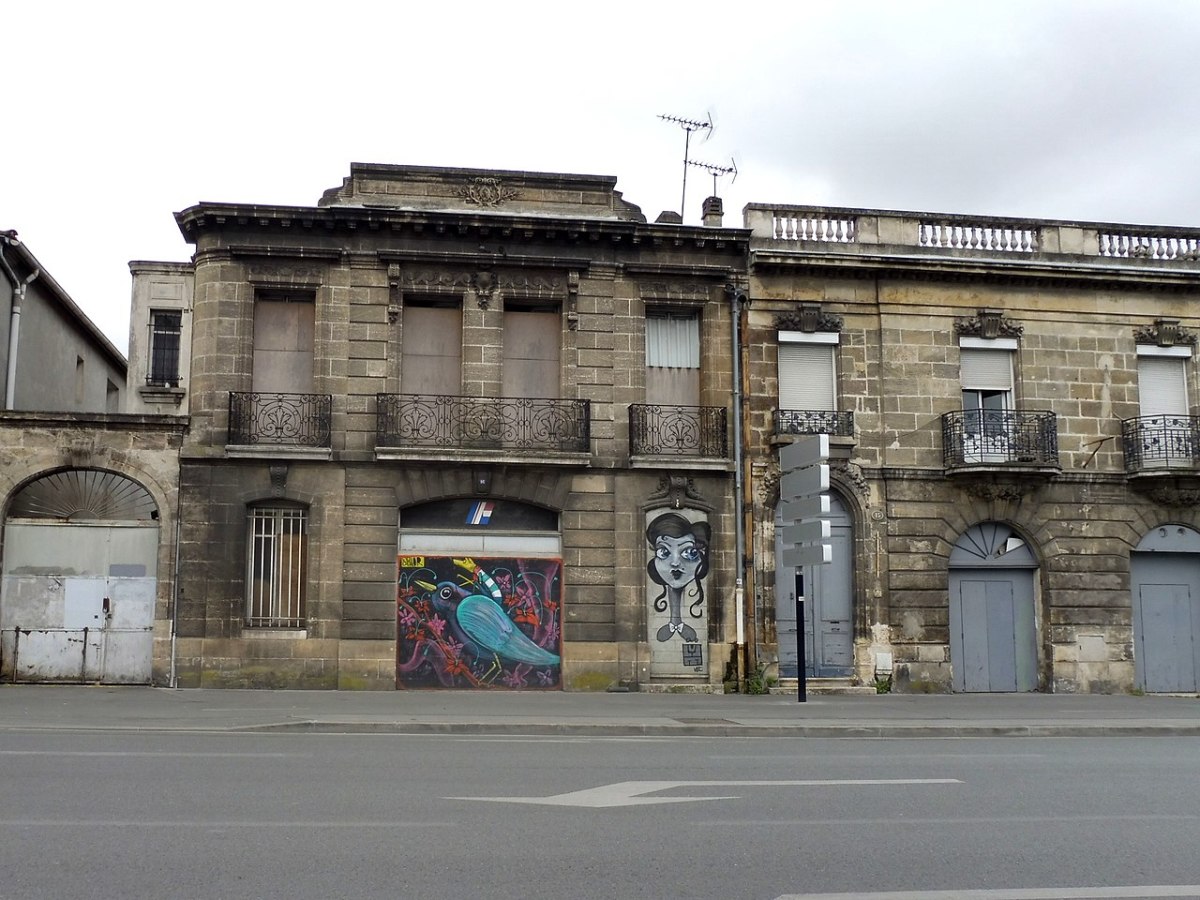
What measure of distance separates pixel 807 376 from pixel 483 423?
19.7ft

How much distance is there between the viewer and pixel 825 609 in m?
21.9

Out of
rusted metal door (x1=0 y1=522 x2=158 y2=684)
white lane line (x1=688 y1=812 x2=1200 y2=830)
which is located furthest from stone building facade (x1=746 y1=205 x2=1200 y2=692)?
white lane line (x1=688 y1=812 x2=1200 y2=830)

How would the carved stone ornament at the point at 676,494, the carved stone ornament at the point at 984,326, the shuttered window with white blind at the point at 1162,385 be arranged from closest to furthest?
the carved stone ornament at the point at 676,494
the carved stone ornament at the point at 984,326
the shuttered window with white blind at the point at 1162,385

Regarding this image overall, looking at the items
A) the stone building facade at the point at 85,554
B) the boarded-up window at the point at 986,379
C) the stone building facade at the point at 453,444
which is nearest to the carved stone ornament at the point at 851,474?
the stone building facade at the point at 453,444

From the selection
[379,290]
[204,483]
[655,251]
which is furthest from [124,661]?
[655,251]

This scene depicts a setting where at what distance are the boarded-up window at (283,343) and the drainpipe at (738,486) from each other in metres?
7.34

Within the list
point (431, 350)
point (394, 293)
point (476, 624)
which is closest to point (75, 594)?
point (476, 624)

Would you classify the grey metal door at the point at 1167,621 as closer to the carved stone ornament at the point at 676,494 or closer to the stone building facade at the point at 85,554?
the carved stone ornament at the point at 676,494

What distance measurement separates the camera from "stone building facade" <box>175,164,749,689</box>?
20.3 meters

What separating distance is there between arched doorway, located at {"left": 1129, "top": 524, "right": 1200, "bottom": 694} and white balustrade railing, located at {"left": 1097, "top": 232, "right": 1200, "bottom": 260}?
519cm

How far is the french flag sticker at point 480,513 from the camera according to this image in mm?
20984

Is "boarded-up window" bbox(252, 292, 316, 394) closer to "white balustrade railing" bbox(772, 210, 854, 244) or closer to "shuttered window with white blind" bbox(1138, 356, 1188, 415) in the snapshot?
"white balustrade railing" bbox(772, 210, 854, 244)

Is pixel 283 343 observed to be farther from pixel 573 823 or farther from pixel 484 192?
pixel 573 823

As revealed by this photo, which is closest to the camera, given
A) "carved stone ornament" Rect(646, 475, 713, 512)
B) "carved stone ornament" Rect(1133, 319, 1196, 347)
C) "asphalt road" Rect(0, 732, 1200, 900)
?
"asphalt road" Rect(0, 732, 1200, 900)
